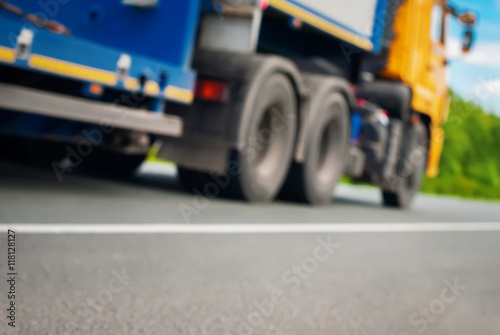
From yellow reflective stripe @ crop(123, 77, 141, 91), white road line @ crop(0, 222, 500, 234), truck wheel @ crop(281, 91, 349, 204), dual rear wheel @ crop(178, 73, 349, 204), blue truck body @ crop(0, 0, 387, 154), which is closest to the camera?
white road line @ crop(0, 222, 500, 234)

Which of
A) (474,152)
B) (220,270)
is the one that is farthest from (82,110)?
(474,152)

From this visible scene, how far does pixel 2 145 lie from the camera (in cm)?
933

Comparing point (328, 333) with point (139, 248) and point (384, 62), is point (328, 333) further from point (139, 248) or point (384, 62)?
point (384, 62)

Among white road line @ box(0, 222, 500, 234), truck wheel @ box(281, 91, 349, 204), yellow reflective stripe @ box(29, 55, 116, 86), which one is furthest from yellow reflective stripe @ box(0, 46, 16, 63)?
truck wheel @ box(281, 91, 349, 204)

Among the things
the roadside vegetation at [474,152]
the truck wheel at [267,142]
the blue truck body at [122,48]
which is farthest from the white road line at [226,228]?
the roadside vegetation at [474,152]

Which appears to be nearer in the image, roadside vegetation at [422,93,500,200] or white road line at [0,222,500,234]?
white road line at [0,222,500,234]

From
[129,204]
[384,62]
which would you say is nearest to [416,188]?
[384,62]

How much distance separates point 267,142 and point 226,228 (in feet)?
7.52

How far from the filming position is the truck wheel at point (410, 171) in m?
11.6

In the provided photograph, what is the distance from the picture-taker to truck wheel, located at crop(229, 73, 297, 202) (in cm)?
756

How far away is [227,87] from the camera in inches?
288

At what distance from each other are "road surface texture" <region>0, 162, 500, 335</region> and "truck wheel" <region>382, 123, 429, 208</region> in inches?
157

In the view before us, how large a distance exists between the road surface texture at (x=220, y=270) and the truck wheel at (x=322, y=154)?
1227 millimetres

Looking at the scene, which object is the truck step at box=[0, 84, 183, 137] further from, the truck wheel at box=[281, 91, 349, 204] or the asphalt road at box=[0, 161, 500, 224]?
the truck wheel at box=[281, 91, 349, 204]
